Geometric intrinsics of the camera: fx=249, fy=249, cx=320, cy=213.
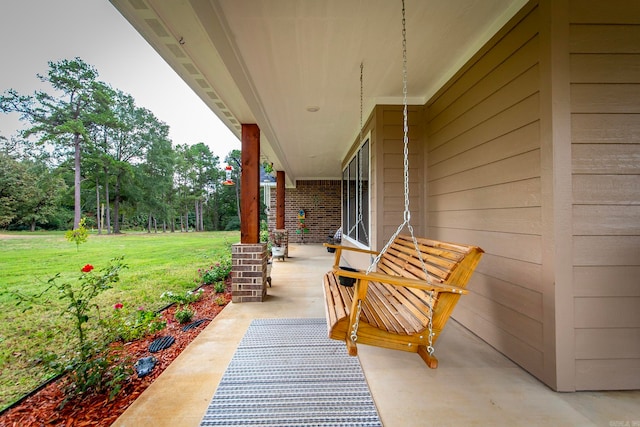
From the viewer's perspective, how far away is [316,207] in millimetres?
10336

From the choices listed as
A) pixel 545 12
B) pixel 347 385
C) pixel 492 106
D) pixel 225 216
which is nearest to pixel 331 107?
pixel 492 106

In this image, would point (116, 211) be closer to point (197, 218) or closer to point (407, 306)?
point (407, 306)

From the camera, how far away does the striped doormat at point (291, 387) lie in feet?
4.38

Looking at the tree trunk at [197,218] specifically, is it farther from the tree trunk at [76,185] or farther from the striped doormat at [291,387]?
the striped doormat at [291,387]

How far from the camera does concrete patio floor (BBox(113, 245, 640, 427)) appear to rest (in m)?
1.32

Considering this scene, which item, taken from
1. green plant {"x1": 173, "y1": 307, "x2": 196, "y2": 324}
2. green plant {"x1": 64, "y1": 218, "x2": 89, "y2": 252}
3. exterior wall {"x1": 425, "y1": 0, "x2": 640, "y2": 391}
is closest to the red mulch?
green plant {"x1": 173, "y1": 307, "x2": 196, "y2": 324}

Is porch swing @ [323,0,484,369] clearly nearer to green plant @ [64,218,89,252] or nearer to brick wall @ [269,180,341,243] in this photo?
green plant @ [64,218,89,252]

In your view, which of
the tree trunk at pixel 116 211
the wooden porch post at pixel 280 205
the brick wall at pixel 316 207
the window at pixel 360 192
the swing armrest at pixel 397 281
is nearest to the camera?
the swing armrest at pixel 397 281

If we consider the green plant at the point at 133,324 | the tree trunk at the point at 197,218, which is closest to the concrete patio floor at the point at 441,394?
the green plant at the point at 133,324

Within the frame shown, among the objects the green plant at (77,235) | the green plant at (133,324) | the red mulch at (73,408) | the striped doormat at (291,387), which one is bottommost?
the red mulch at (73,408)

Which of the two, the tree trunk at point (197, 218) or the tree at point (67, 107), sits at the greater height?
the tree at point (67, 107)

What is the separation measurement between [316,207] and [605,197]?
9.00 meters

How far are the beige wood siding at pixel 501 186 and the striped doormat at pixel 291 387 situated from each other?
4.00 feet

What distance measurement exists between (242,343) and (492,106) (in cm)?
294
